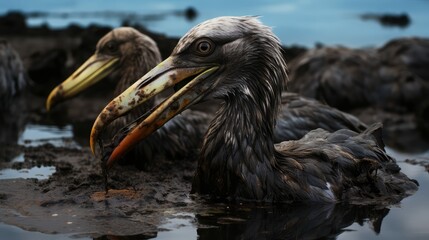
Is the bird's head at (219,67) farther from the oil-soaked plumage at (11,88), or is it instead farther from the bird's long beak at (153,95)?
the oil-soaked plumage at (11,88)

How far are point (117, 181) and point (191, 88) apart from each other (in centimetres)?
139

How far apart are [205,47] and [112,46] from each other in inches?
137

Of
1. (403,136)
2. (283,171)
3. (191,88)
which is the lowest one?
(403,136)

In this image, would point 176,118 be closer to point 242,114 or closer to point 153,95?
point 242,114

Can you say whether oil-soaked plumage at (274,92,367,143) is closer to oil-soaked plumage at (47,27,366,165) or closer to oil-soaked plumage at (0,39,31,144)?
oil-soaked plumage at (47,27,366,165)

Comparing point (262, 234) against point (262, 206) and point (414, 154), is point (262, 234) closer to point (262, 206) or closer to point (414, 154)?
point (262, 206)

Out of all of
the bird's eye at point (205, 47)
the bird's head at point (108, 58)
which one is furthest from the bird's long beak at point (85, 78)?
the bird's eye at point (205, 47)

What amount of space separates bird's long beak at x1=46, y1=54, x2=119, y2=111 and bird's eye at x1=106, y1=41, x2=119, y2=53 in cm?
9

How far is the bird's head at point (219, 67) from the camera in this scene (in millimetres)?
7168

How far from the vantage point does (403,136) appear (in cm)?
1271

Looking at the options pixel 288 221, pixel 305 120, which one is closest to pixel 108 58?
pixel 305 120

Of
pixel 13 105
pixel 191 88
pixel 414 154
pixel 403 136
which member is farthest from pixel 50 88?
pixel 191 88

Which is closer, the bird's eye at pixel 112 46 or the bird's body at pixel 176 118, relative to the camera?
the bird's body at pixel 176 118

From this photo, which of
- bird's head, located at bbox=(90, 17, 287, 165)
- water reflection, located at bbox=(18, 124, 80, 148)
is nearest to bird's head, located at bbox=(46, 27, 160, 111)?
water reflection, located at bbox=(18, 124, 80, 148)
